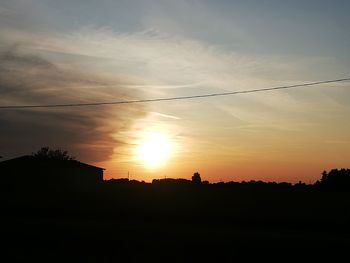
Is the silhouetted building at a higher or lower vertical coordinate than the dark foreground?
higher

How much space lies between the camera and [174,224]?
103 ft

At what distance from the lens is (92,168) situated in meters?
56.2

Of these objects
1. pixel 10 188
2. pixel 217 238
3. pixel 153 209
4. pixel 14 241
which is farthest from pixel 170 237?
pixel 10 188

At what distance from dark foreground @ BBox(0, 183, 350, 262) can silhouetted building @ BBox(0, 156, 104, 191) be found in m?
3.80

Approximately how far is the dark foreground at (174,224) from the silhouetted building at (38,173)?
150 inches

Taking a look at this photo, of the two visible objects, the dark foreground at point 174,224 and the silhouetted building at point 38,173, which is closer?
the dark foreground at point 174,224

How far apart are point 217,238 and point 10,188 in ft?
101

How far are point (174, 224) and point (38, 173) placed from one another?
77.9 feet

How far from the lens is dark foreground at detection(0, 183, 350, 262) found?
704 inches

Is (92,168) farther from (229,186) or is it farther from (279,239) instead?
(279,239)

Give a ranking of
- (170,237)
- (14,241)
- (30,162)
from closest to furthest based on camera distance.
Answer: (14,241), (170,237), (30,162)

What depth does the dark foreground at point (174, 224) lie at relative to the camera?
58.6 feet

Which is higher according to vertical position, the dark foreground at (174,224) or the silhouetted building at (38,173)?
the silhouetted building at (38,173)

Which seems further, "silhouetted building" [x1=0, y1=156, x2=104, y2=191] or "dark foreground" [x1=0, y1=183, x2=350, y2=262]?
"silhouetted building" [x1=0, y1=156, x2=104, y2=191]
